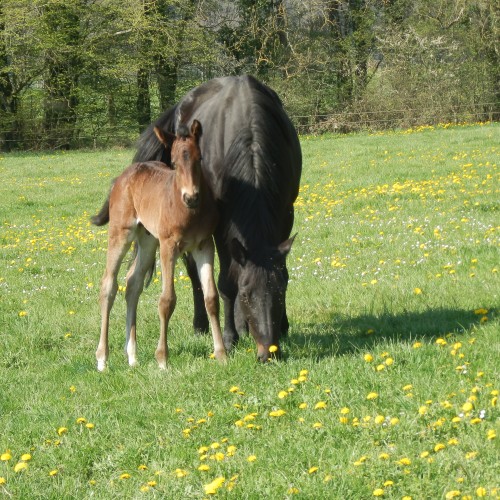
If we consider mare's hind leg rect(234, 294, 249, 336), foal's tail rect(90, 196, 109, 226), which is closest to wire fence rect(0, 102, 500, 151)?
foal's tail rect(90, 196, 109, 226)

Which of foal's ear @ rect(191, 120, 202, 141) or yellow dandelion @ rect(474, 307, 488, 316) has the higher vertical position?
foal's ear @ rect(191, 120, 202, 141)

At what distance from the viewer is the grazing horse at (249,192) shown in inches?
249

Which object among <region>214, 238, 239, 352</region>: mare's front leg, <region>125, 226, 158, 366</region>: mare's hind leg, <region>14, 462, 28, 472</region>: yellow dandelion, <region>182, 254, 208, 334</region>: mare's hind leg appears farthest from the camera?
<region>182, 254, 208, 334</region>: mare's hind leg

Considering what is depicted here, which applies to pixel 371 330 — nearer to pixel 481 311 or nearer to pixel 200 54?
pixel 481 311

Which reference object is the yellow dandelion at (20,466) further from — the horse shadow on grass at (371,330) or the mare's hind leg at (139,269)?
the mare's hind leg at (139,269)

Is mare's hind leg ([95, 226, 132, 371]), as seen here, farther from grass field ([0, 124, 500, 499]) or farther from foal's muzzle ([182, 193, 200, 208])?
foal's muzzle ([182, 193, 200, 208])

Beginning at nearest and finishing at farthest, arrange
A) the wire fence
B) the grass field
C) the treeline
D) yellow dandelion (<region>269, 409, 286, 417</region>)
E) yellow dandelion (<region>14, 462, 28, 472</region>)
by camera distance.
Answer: the grass field
yellow dandelion (<region>14, 462, 28, 472</region>)
yellow dandelion (<region>269, 409, 286, 417</region>)
the wire fence
the treeline

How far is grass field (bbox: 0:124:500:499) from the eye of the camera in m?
4.29

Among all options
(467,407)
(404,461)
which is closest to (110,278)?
(467,407)

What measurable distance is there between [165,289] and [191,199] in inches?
39.9

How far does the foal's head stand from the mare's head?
635 mm

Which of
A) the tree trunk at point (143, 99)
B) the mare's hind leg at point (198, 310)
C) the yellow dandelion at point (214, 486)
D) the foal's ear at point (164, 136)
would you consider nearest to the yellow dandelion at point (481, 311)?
the mare's hind leg at point (198, 310)

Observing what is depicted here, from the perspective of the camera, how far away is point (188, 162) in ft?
19.5

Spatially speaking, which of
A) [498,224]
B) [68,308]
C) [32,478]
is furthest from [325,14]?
[32,478]
